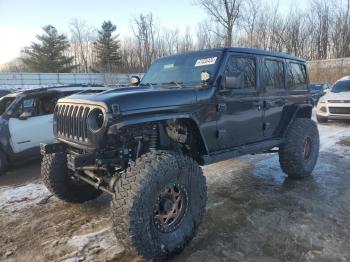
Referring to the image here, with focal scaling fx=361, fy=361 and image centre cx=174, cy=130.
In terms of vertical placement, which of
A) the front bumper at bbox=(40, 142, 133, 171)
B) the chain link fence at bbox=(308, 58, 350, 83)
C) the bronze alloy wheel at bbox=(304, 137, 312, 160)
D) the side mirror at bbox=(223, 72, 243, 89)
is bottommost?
the bronze alloy wheel at bbox=(304, 137, 312, 160)

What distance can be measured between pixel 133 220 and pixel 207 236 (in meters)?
1.06

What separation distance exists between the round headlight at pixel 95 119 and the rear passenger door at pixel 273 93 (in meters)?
2.58

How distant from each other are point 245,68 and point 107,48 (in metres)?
46.7

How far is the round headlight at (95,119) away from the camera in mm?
3660

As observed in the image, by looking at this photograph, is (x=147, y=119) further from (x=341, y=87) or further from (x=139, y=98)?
(x=341, y=87)

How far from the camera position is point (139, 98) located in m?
3.69

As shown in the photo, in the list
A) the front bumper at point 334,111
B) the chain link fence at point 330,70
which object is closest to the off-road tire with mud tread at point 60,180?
the front bumper at point 334,111

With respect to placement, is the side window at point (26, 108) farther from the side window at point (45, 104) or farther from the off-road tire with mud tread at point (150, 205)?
the off-road tire with mud tread at point (150, 205)

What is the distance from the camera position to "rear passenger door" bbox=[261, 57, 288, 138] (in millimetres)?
5334

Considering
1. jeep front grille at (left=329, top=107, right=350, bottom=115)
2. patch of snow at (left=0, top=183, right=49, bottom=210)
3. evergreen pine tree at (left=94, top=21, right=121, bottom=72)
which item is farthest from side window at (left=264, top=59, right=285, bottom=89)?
evergreen pine tree at (left=94, top=21, right=121, bottom=72)

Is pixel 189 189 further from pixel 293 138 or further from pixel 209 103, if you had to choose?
pixel 293 138

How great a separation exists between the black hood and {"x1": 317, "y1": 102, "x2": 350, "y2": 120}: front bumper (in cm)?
945

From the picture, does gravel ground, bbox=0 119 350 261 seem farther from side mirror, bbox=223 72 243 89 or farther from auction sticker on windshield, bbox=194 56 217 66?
auction sticker on windshield, bbox=194 56 217 66

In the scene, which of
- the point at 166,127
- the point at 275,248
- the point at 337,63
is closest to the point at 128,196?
the point at 166,127
